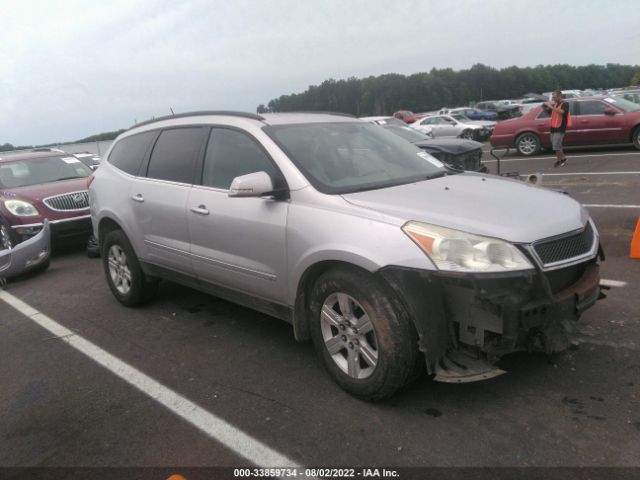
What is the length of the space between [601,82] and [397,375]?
5511 inches

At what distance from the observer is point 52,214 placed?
27.0 feet

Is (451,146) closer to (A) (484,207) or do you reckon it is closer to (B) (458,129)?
(A) (484,207)

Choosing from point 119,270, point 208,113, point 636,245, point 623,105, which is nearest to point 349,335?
point 208,113

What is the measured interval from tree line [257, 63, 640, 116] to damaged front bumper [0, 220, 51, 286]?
52868 mm

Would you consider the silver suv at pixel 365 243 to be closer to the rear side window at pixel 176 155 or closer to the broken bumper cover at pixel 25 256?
the rear side window at pixel 176 155

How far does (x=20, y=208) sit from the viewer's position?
316 inches

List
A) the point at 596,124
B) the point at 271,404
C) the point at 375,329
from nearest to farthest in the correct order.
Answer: the point at 375,329 < the point at 271,404 < the point at 596,124

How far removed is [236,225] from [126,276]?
2.05 metres

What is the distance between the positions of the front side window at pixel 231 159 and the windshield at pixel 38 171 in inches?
242

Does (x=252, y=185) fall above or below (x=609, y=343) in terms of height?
above

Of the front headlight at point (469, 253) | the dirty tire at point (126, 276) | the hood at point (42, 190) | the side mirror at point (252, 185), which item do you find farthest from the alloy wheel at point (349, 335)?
the hood at point (42, 190)

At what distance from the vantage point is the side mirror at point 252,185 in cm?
338

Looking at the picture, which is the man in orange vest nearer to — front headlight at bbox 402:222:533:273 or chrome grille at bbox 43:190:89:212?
chrome grille at bbox 43:190:89:212

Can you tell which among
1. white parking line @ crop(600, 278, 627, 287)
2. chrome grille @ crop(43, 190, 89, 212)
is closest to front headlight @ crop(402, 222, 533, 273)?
white parking line @ crop(600, 278, 627, 287)
